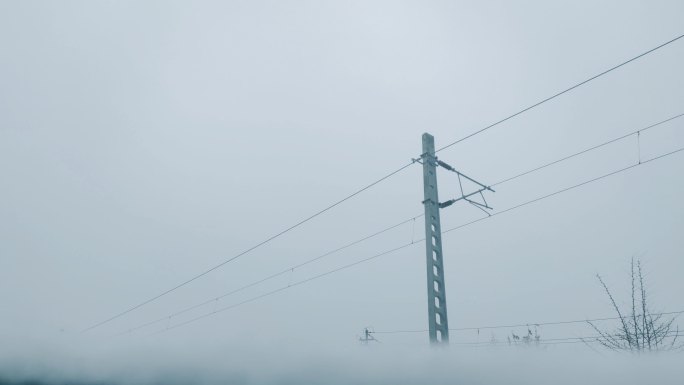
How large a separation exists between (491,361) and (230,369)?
1824mm

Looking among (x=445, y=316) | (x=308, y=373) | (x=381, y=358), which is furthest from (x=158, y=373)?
(x=445, y=316)

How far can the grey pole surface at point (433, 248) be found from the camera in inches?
337

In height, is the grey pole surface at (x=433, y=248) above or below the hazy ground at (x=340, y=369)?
above

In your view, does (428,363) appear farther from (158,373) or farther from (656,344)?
(656,344)

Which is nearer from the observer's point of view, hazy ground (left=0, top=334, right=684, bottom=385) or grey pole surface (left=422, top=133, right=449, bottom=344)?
hazy ground (left=0, top=334, right=684, bottom=385)

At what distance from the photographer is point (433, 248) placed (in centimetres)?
930

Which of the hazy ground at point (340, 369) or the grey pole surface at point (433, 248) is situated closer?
the hazy ground at point (340, 369)

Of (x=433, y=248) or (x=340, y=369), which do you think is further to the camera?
(x=433, y=248)

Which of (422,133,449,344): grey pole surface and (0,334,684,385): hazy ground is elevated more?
(422,133,449,344): grey pole surface

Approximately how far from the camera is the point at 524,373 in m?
2.72

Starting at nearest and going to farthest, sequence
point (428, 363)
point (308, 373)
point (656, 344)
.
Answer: point (428, 363) < point (308, 373) < point (656, 344)

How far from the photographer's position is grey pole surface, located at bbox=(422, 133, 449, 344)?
857 centimetres

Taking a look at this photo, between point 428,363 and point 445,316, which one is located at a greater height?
point 445,316

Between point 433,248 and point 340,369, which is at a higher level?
point 433,248
